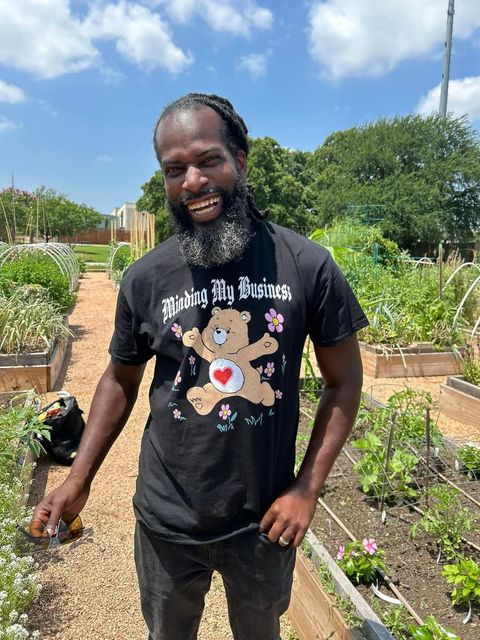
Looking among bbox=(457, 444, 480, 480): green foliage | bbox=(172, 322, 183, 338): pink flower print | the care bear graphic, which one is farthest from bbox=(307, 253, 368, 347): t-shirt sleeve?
bbox=(457, 444, 480, 480): green foliage

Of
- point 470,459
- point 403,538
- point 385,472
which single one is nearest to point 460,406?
point 470,459

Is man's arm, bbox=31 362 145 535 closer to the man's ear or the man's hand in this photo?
the man's hand

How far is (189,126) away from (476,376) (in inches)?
208

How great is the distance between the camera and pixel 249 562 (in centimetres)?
148

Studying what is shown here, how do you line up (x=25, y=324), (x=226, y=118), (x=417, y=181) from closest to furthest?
1. (x=226, y=118)
2. (x=25, y=324)
3. (x=417, y=181)

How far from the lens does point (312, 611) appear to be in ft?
7.81

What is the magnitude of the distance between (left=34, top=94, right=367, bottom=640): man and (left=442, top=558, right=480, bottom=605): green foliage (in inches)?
45.8

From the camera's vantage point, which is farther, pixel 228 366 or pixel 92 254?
pixel 92 254

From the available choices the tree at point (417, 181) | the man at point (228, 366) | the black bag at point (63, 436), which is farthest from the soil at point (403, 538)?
the tree at point (417, 181)

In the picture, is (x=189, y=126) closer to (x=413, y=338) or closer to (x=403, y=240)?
(x=413, y=338)

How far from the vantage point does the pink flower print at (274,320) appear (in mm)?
1423

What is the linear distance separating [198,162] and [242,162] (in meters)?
0.20

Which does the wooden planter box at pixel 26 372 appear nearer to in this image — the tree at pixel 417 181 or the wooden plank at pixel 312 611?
the wooden plank at pixel 312 611

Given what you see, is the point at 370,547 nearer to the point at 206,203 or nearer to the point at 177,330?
the point at 177,330
